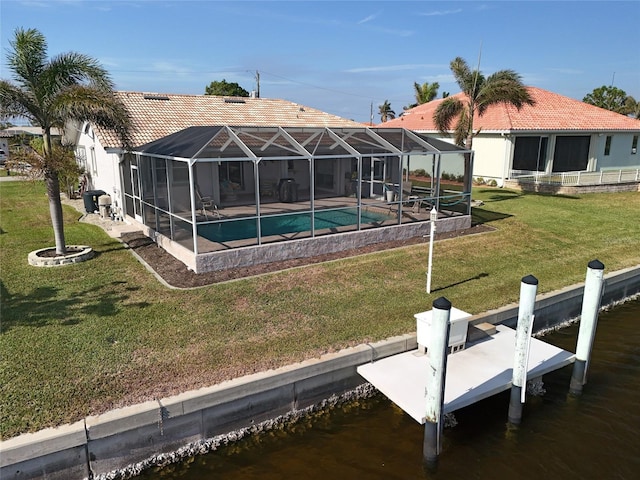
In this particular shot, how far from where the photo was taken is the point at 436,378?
17.8ft

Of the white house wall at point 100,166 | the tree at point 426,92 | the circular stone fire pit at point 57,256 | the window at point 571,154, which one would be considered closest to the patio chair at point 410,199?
the circular stone fire pit at point 57,256

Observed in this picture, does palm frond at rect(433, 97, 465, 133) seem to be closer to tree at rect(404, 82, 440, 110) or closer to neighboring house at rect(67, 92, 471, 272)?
neighboring house at rect(67, 92, 471, 272)

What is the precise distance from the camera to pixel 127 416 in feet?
17.0

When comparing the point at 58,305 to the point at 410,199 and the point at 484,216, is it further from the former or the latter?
the point at 484,216

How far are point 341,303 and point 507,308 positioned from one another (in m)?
3.12

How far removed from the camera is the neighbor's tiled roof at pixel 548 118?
23922 millimetres

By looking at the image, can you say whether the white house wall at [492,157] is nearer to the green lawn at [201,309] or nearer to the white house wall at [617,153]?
the white house wall at [617,153]

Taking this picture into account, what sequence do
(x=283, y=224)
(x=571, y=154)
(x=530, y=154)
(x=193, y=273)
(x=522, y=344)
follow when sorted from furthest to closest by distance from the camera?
(x=571, y=154) → (x=530, y=154) → (x=283, y=224) → (x=193, y=273) → (x=522, y=344)

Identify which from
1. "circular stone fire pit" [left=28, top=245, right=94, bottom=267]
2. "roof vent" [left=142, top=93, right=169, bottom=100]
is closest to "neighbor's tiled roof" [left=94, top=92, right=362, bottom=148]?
"roof vent" [left=142, top=93, right=169, bottom=100]

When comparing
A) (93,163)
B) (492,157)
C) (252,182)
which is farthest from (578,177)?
(93,163)

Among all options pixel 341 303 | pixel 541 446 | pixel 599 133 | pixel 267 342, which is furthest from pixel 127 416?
pixel 599 133

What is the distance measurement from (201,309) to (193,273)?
1.96 meters

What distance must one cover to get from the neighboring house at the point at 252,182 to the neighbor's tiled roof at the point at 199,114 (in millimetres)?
59

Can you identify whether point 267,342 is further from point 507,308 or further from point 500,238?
point 500,238
